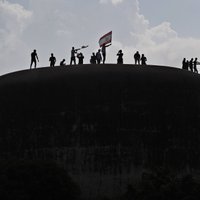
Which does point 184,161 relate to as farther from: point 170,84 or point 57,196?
point 57,196

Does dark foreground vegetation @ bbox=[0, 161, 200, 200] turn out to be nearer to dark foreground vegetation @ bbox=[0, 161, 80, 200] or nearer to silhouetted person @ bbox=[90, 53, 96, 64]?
dark foreground vegetation @ bbox=[0, 161, 80, 200]

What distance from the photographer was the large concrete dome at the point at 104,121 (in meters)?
19.1

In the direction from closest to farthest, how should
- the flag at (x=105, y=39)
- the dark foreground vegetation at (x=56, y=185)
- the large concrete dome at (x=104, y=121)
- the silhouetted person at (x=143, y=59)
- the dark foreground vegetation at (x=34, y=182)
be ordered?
the dark foreground vegetation at (x=56, y=185), the dark foreground vegetation at (x=34, y=182), the large concrete dome at (x=104, y=121), the silhouetted person at (x=143, y=59), the flag at (x=105, y=39)

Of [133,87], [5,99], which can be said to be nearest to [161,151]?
[133,87]

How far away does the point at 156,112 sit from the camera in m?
19.8

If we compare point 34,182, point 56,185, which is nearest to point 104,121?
point 56,185

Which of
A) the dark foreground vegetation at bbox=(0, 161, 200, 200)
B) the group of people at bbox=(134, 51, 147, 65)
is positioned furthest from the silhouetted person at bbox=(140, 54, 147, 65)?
the dark foreground vegetation at bbox=(0, 161, 200, 200)

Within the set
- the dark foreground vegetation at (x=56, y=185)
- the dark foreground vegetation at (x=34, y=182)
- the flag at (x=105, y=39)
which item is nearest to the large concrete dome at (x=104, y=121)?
the dark foreground vegetation at (x=56, y=185)

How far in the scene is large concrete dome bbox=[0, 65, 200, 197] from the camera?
19.1 meters

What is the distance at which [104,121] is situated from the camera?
19422mm

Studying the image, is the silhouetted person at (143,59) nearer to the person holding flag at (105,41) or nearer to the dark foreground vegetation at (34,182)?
the person holding flag at (105,41)

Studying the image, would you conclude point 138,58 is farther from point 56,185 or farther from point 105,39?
point 56,185

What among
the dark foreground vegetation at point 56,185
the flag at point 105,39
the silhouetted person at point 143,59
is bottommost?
the dark foreground vegetation at point 56,185

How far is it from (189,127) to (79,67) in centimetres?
381
